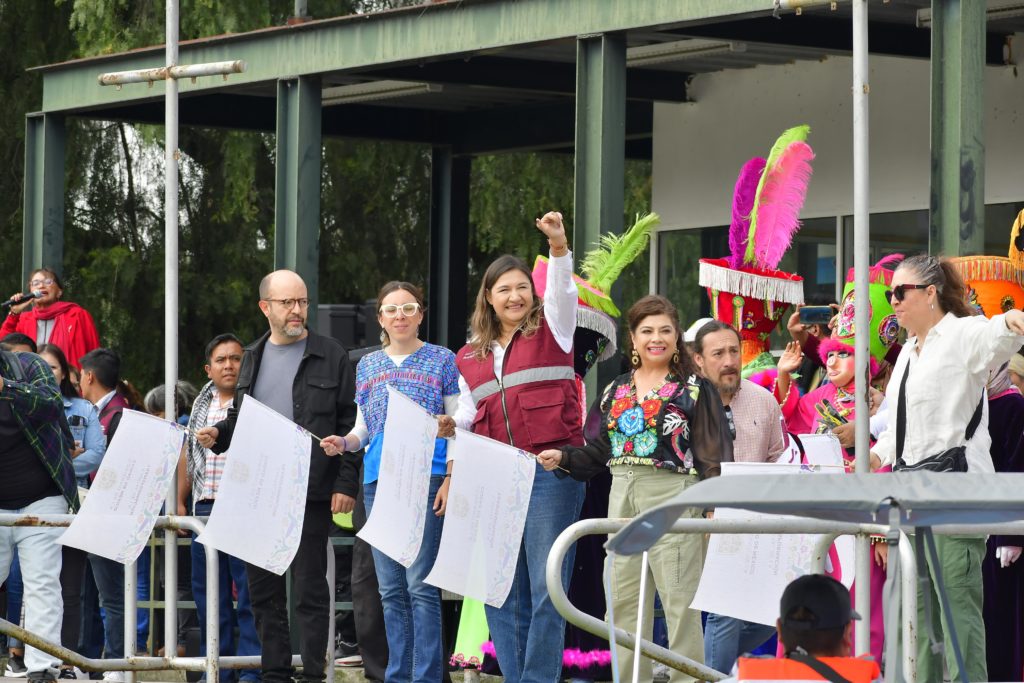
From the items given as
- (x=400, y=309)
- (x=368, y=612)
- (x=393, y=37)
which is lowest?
(x=368, y=612)

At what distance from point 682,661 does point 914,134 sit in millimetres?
6982

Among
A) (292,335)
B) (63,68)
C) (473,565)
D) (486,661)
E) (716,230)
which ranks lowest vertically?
(486,661)

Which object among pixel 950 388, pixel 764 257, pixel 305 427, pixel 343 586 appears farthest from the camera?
pixel 343 586

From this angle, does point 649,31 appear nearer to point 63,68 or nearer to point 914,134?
point 914,134

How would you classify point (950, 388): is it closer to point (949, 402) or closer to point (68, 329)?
point (949, 402)

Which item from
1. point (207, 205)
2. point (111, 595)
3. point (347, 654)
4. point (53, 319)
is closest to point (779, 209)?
point (347, 654)

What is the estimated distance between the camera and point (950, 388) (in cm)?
761

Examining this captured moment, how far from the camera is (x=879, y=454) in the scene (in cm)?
796

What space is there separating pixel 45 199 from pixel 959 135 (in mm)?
7789

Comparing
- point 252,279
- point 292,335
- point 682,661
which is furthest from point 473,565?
point 252,279

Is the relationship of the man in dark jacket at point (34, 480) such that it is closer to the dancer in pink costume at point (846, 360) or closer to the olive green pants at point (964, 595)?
the dancer in pink costume at point (846, 360)

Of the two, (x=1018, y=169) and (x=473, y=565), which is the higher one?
(x=1018, y=169)

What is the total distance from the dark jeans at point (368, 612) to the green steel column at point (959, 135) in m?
3.16

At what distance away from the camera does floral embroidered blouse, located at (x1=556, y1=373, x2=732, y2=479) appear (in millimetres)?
8273
